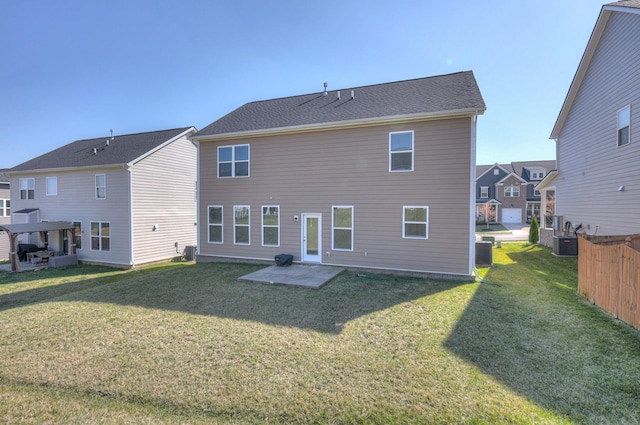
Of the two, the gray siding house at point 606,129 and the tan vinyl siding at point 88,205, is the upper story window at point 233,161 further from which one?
the gray siding house at point 606,129

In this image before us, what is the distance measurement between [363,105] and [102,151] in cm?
1552

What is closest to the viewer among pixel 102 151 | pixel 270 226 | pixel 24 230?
pixel 270 226

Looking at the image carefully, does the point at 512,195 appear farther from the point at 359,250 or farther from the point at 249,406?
the point at 249,406

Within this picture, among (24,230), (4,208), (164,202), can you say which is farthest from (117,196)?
(4,208)

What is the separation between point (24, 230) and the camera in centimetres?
1323

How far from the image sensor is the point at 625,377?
378 centimetres

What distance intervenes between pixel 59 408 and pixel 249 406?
241 centimetres

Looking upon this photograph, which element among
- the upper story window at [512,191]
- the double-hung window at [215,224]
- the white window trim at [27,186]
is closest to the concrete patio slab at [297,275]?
the double-hung window at [215,224]

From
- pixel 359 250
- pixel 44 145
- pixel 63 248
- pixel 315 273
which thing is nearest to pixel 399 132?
pixel 359 250

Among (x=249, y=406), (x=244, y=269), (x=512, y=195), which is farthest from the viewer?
(x=512, y=195)

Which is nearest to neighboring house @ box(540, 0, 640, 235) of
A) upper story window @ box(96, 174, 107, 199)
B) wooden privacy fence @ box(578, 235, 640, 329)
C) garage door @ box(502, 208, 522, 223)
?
wooden privacy fence @ box(578, 235, 640, 329)

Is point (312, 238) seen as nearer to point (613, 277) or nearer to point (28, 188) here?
point (613, 277)

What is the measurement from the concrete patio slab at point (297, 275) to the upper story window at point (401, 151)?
4.27 m

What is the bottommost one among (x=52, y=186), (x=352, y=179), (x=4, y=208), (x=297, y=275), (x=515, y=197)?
(x=297, y=275)
